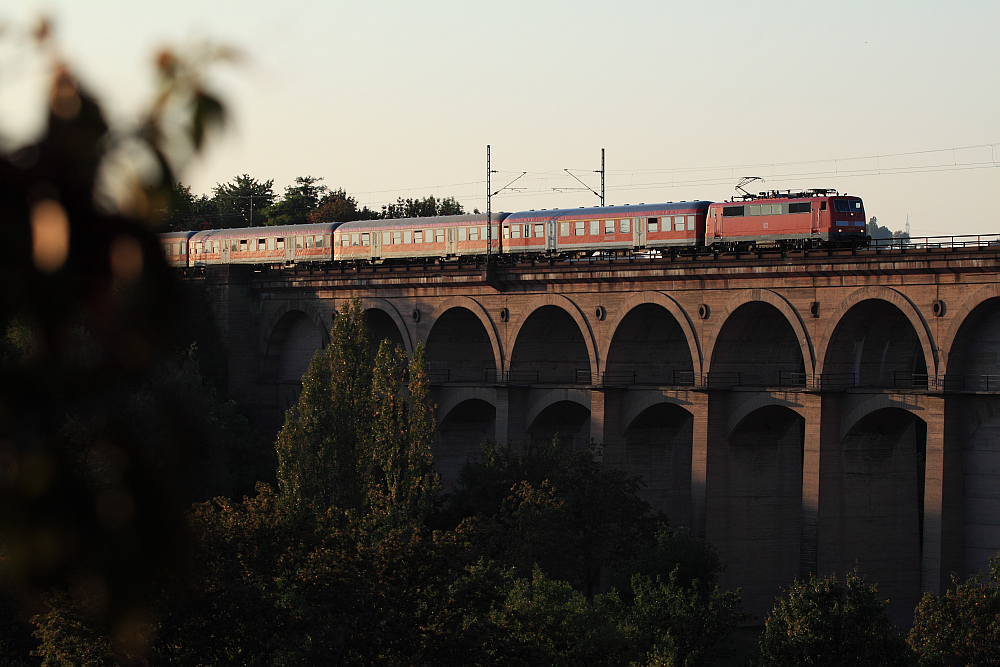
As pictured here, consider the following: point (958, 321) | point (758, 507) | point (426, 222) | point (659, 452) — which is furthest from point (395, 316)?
point (958, 321)

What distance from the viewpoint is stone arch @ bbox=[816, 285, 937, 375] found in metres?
45.8

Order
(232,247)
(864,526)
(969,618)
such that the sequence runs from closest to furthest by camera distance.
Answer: (969,618)
(864,526)
(232,247)

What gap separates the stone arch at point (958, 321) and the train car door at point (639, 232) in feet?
58.2

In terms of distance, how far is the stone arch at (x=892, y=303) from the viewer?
45.8 m

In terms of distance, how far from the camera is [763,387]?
51.8 meters

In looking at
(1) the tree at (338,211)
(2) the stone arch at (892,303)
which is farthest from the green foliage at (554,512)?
(1) the tree at (338,211)

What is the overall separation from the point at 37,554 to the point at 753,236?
178ft

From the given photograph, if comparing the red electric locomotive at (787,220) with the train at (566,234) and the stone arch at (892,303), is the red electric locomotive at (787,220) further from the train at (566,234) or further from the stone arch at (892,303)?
the stone arch at (892,303)

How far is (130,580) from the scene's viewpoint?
129 inches

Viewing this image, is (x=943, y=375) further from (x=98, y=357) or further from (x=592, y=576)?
(x=98, y=357)

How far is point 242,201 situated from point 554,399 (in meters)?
83.5

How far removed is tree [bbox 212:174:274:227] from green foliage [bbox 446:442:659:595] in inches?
3231

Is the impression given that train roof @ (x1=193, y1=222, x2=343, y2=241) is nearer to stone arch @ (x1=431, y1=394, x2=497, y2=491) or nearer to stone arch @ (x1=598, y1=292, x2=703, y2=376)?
stone arch @ (x1=431, y1=394, x2=497, y2=491)

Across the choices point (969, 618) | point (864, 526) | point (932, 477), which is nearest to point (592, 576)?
point (864, 526)
